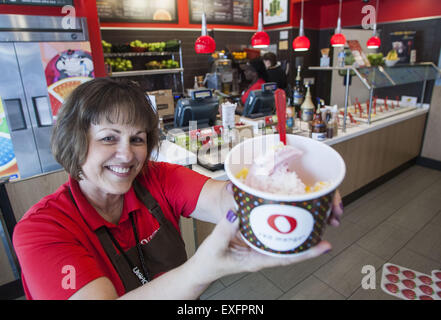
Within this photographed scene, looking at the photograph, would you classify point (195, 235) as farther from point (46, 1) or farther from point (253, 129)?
point (46, 1)

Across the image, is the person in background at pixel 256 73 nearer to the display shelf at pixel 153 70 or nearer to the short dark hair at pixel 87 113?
the display shelf at pixel 153 70

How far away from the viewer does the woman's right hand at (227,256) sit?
656 millimetres

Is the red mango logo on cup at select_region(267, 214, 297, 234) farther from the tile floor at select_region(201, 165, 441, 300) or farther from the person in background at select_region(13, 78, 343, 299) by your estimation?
the tile floor at select_region(201, 165, 441, 300)

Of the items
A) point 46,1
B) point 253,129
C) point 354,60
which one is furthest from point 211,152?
point 354,60

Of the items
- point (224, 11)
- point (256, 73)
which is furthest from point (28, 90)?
point (224, 11)

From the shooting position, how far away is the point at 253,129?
2943 mm

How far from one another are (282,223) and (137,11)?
214 inches

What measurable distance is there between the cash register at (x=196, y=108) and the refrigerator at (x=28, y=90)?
943 millimetres

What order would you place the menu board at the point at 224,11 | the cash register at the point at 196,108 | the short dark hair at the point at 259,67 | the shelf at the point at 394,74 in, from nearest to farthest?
the cash register at the point at 196,108, the shelf at the point at 394,74, the short dark hair at the point at 259,67, the menu board at the point at 224,11

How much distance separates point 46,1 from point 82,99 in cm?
200

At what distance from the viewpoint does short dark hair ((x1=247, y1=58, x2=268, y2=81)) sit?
4996mm

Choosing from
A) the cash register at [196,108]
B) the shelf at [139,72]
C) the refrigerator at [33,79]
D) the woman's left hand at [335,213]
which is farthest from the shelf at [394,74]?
the woman's left hand at [335,213]

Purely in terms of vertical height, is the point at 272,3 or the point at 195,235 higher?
the point at 272,3
